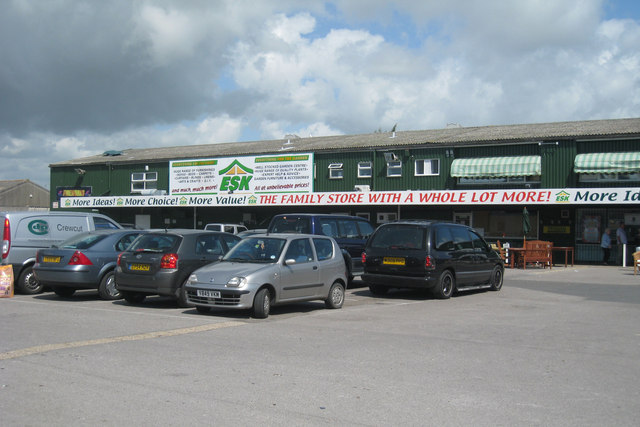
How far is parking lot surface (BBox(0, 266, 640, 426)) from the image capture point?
5602 mm

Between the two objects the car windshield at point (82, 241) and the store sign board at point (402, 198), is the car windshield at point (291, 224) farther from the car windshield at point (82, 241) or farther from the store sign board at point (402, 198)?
the store sign board at point (402, 198)

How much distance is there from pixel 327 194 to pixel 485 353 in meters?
23.5

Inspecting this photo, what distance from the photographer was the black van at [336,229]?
16.5m

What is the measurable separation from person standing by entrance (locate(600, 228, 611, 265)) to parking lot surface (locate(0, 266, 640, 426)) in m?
15.7

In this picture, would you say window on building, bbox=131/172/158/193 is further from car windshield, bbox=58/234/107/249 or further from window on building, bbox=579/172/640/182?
car windshield, bbox=58/234/107/249

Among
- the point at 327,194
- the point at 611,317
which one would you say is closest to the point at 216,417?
the point at 611,317

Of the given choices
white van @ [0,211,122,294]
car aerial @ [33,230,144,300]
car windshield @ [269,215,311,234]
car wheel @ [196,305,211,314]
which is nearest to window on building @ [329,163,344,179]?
car windshield @ [269,215,311,234]

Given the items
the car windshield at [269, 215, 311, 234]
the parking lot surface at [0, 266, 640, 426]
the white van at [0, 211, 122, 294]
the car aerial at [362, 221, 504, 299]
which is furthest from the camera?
the car windshield at [269, 215, 311, 234]

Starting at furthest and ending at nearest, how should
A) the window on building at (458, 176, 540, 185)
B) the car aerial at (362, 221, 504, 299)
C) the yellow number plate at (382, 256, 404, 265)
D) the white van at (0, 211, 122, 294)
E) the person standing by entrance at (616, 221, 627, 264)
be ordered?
the window on building at (458, 176, 540, 185) → the person standing by entrance at (616, 221, 627, 264) → the yellow number plate at (382, 256, 404, 265) → the white van at (0, 211, 122, 294) → the car aerial at (362, 221, 504, 299)

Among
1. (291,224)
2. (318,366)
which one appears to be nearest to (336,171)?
(291,224)

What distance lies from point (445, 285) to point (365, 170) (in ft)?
66.5

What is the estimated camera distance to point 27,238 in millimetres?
14781

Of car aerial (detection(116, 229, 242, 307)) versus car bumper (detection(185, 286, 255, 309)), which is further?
car aerial (detection(116, 229, 242, 307))

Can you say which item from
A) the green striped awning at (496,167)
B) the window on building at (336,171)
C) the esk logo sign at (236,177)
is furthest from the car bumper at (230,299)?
the esk logo sign at (236,177)
